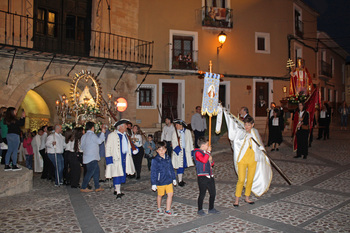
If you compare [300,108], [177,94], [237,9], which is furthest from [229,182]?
[237,9]

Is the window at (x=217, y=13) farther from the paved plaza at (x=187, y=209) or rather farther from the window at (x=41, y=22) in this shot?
the paved plaza at (x=187, y=209)

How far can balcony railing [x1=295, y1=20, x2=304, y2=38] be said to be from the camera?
23.0 metres

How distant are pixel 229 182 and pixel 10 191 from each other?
5403 mm

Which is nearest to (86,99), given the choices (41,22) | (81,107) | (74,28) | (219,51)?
(81,107)

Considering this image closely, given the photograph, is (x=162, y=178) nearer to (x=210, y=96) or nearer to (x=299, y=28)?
(x=210, y=96)

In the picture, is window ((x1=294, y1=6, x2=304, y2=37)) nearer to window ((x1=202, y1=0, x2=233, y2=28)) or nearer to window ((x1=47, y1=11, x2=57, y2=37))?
window ((x1=202, y1=0, x2=233, y2=28))

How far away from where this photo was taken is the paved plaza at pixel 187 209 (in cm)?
516

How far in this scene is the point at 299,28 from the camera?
2331 cm

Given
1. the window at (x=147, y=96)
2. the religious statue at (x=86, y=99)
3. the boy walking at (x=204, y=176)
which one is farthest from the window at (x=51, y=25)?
the boy walking at (x=204, y=176)

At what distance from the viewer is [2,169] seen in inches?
335

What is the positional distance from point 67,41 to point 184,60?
6924 mm

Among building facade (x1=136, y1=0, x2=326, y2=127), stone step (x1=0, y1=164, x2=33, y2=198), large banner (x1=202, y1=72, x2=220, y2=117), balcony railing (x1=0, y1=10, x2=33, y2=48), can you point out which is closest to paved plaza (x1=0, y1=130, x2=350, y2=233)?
stone step (x1=0, y1=164, x2=33, y2=198)

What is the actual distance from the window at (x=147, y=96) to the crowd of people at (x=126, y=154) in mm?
7269

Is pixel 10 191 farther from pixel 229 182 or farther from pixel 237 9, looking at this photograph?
pixel 237 9
